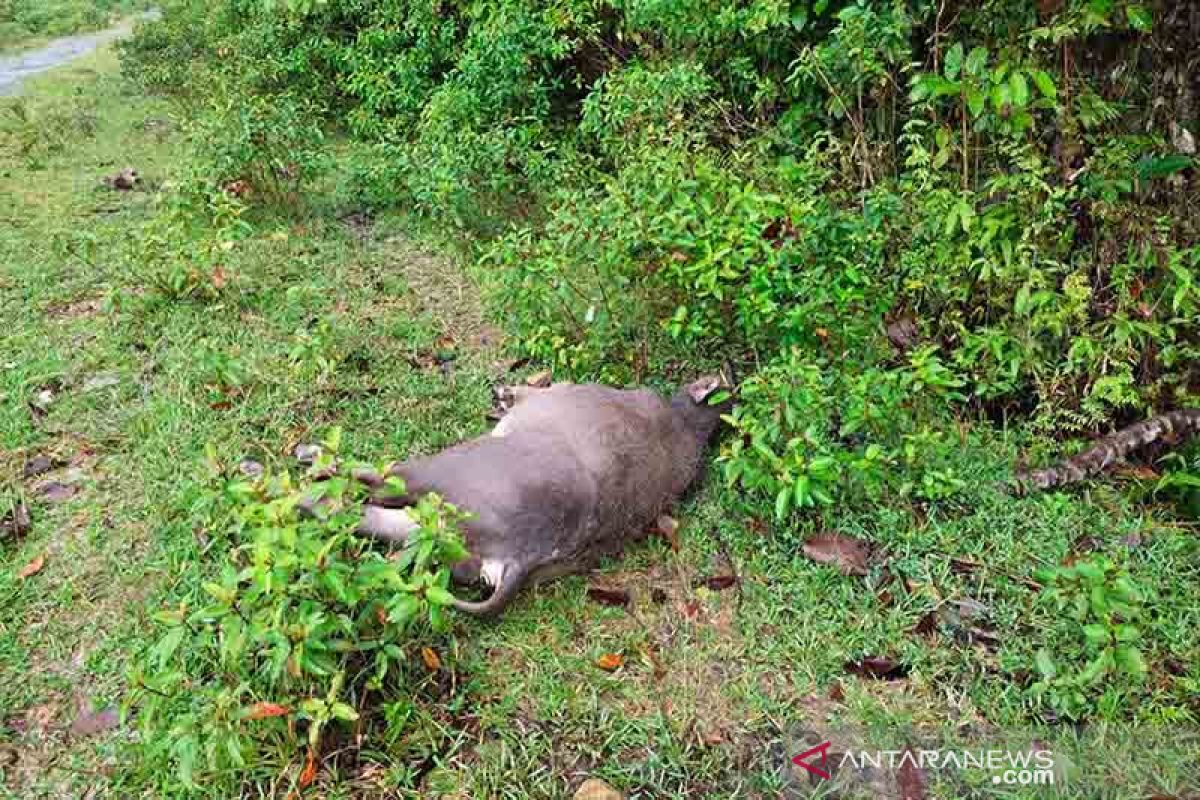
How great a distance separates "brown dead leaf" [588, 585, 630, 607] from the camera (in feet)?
8.91

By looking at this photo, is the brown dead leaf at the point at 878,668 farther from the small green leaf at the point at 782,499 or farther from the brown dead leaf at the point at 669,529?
the brown dead leaf at the point at 669,529

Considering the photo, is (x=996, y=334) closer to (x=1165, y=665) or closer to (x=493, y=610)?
(x=1165, y=665)

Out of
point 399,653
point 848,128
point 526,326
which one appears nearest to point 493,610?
point 399,653

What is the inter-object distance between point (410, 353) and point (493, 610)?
181 cm

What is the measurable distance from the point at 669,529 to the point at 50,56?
424 inches

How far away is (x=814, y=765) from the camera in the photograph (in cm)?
220

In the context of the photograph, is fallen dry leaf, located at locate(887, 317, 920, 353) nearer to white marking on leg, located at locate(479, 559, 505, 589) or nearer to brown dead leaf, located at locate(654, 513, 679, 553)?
brown dead leaf, located at locate(654, 513, 679, 553)

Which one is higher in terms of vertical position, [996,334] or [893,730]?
[996,334]

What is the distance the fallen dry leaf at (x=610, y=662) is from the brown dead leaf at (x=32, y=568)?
190 cm

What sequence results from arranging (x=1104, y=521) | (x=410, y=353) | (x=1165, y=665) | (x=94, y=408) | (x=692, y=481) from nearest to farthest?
(x=1165, y=665)
(x=1104, y=521)
(x=692, y=481)
(x=94, y=408)
(x=410, y=353)

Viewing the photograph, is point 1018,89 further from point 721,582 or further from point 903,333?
point 721,582

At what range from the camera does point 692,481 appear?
126 inches

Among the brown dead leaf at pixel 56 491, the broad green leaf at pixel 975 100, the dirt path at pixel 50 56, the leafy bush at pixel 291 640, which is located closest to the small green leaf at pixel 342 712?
the leafy bush at pixel 291 640

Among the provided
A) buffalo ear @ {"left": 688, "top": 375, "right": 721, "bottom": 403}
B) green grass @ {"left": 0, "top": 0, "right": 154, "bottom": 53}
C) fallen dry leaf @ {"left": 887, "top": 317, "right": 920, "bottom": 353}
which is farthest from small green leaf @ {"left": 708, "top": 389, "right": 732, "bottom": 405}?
green grass @ {"left": 0, "top": 0, "right": 154, "bottom": 53}
